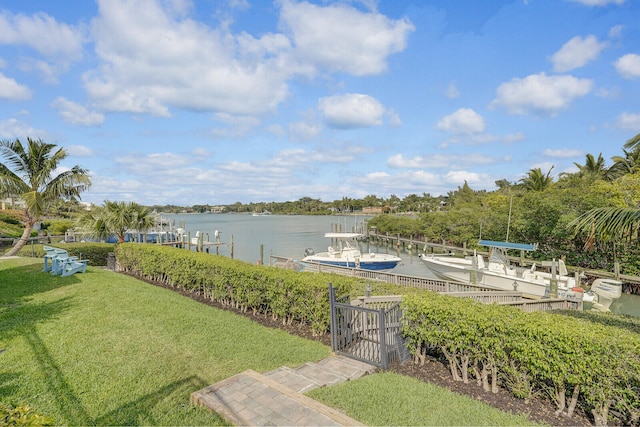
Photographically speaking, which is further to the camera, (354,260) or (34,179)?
(354,260)

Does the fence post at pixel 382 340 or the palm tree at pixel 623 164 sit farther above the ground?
the palm tree at pixel 623 164

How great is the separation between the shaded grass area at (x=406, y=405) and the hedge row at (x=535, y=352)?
2.05ft

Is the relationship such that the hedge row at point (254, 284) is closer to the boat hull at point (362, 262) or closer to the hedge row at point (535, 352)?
the hedge row at point (535, 352)

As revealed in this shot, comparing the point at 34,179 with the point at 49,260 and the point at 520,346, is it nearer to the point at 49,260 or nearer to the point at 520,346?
the point at 49,260

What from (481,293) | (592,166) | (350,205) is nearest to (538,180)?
(592,166)

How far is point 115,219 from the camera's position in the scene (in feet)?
60.5

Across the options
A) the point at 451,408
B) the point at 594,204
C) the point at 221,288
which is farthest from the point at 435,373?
the point at 594,204

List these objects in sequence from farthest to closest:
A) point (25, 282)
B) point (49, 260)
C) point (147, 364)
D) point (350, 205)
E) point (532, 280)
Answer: point (350, 205), point (532, 280), point (49, 260), point (25, 282), point (147, 364)

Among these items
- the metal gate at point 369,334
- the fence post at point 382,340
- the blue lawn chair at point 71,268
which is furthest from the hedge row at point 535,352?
the blue lawn chair at point 71,268

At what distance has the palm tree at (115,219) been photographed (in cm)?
1848

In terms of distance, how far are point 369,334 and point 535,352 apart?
8.70 ft

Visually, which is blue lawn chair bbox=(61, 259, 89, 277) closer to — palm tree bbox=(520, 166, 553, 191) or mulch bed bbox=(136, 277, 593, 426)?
mulch bed bbox=(136, 277, 593, 426)

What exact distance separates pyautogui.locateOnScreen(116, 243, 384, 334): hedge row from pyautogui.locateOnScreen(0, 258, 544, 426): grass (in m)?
0.68

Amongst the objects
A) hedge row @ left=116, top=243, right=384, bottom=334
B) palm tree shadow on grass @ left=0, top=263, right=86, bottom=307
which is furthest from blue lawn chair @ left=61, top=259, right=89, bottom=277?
hedge row @ left=116, top=243, right=384, bottom=334
